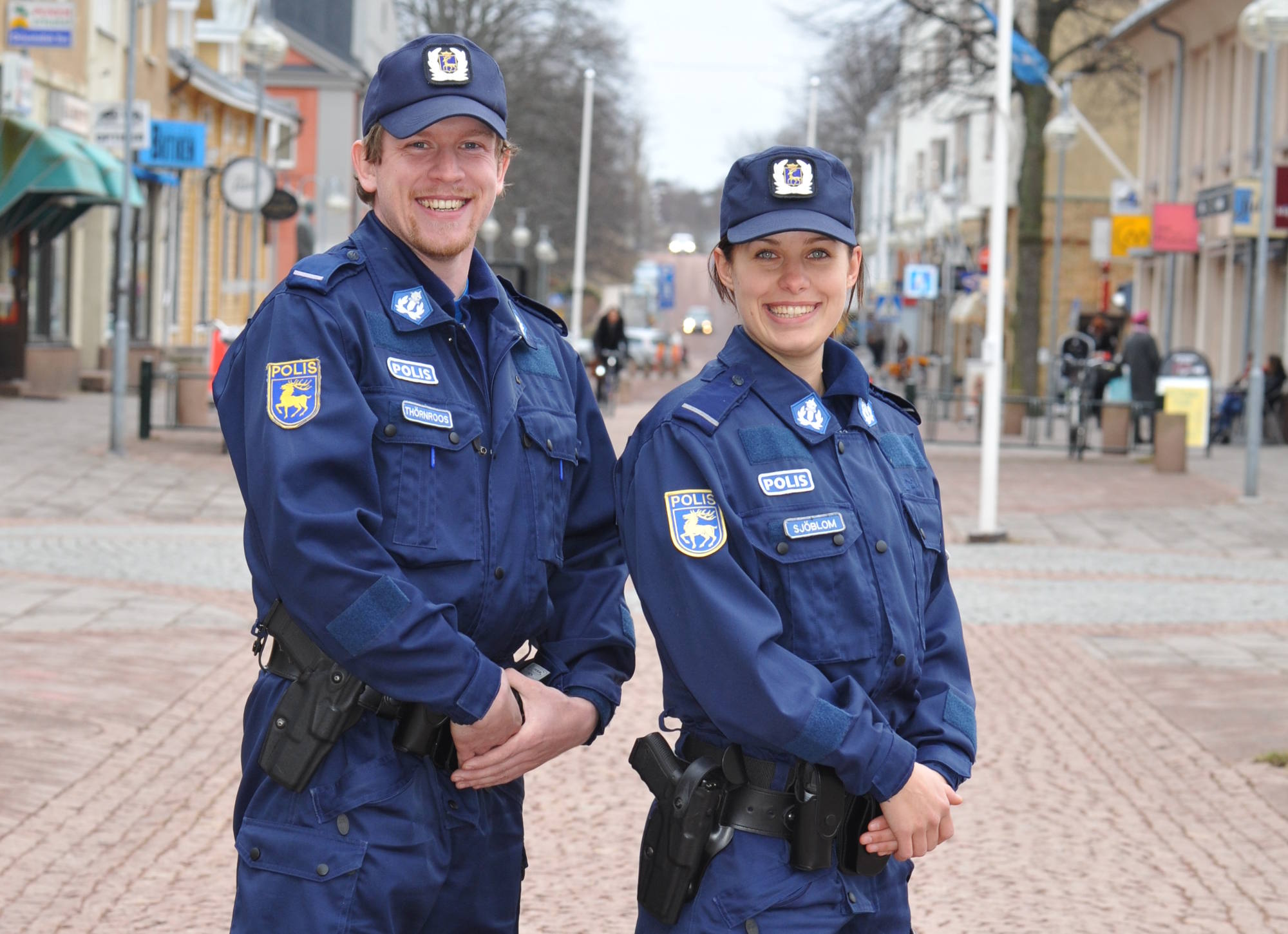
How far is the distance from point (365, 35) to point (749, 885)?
70370 millimetres

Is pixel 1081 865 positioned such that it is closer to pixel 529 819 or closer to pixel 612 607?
pixel 529 819

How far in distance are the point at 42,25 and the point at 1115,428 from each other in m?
13.7

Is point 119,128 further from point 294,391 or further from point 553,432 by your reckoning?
point 294,391

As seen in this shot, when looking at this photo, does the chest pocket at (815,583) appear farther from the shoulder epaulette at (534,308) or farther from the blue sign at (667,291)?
the blue sign at (667,291)

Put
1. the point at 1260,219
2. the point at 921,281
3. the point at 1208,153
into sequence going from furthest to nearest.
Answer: the point at 921,281 → the point at 1208,153 → the point at 1260,219

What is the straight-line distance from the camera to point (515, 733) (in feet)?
10.3

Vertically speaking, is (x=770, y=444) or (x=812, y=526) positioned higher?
(x=770, y=444)

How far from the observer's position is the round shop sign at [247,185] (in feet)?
72.3

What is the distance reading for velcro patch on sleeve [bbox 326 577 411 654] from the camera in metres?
2.96

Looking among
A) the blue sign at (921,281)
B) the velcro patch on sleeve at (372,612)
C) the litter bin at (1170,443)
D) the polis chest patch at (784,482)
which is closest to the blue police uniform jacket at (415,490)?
the velcro patch on sleeve at (372,612)

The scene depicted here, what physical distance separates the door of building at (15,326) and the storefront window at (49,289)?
10.8 inches

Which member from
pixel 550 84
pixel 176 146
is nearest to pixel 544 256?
pixel 550 84

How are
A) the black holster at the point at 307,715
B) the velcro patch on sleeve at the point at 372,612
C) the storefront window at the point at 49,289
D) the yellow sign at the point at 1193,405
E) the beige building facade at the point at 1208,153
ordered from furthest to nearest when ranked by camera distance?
the beige building facade at the point at 1208,153, the storefront window at the point at 49,289, the yellow sign at the point at 1193,405, the black holster at the point at 307,715, the velcro patch on sleeve at the point at 372,612

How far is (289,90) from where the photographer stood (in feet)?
203
